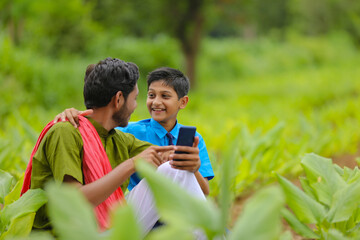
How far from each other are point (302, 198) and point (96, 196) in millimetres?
872

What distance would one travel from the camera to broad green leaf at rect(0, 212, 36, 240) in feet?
5.67

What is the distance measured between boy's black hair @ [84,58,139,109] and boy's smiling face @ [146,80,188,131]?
1.23 ft

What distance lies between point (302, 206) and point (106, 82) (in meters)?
0.97

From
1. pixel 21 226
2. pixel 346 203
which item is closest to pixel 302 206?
pixel 346 203

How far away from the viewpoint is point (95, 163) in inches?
67.4

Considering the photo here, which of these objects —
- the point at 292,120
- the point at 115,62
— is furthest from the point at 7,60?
the point at 115,62

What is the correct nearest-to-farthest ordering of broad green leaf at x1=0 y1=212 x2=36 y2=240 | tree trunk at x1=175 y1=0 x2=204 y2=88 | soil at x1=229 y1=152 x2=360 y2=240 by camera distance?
broad green leaf at x1=0 y1=212 x2=36 y2=240, soil at x1=229 y1=152 x2=360 y2=240, tree trunk at x1=175 y1=0 x2=204 y2=88

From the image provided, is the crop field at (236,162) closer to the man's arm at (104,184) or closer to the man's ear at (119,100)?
the man's arm at (104,184)

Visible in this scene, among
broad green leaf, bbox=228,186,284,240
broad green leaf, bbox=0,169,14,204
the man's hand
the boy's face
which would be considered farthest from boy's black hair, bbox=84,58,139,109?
broad green leaf, bbox=228,186,284,240

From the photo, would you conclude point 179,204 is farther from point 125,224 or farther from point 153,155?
point 153,155

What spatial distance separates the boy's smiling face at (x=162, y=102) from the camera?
2.23 metres

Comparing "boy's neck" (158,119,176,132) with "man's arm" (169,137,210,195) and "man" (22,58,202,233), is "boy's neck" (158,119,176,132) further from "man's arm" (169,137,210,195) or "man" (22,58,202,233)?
"man's arm" (169,137,210,195)

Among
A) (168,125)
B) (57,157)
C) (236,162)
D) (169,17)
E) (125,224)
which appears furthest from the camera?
(169,17)

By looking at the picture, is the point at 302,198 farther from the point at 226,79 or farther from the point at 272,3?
the point at 272,3
